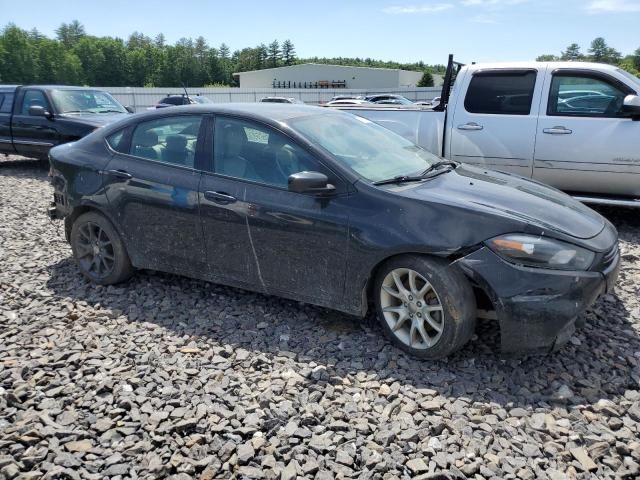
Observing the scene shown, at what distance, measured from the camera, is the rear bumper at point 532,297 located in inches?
121

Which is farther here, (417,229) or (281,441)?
(417,229)

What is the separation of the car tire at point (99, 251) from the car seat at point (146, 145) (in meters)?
0.69

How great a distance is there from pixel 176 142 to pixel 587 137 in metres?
4.61

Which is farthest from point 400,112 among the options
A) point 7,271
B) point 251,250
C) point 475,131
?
point 7,271

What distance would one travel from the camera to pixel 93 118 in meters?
10.3

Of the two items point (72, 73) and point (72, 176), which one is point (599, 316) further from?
point (72, 73)

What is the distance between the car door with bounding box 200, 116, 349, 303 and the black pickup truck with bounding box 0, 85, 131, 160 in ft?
22.6

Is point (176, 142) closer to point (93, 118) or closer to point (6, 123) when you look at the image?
point (93, 118)

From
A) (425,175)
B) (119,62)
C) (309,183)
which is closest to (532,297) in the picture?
(425,175)

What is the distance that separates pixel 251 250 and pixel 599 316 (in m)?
2.67

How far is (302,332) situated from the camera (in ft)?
12.7

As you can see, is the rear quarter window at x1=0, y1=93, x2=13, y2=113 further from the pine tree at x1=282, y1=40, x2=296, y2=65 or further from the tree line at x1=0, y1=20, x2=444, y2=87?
the pine tree at x1=282, y1=40, x2=296, y2=65

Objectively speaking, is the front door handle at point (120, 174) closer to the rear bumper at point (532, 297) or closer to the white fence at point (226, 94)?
the rear bumper at point (532, 297)

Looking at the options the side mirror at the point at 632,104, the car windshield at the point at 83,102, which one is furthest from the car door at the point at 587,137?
the car windshield at the point at 83,102
